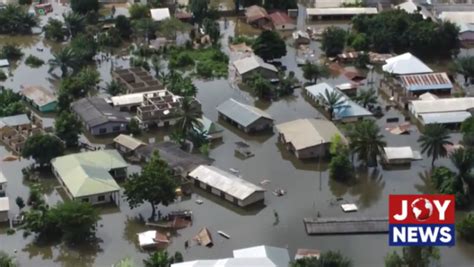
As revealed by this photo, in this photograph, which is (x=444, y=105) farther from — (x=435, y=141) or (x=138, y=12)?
(x=138, y=12)

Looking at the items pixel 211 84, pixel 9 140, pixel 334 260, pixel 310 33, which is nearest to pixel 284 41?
pixel 310 33

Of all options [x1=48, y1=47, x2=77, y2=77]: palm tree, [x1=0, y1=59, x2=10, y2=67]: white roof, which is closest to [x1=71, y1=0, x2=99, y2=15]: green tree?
[x1=0, y1=59, x2=10, y2=67]: white roof

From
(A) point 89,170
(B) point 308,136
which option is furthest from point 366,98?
(A) point 89,170

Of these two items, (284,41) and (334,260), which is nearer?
(334,260)

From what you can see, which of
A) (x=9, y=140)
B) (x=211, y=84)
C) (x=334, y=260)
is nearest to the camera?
(x=334, y=260)

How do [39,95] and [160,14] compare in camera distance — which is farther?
[160,14]

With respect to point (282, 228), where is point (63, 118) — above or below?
above

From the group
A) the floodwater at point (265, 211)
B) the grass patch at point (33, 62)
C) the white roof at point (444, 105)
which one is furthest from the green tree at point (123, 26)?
the white roof at point (444, 105)

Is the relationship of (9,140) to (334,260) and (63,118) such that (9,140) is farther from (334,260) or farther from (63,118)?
(334,260)
